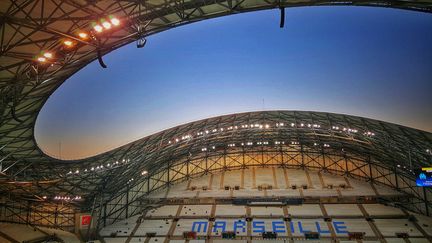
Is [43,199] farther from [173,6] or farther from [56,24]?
[173,6]

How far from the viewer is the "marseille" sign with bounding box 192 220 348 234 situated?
41459mm

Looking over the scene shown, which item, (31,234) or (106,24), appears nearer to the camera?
(106,24)

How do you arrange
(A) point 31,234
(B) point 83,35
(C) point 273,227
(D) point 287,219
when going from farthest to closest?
(D) point 287,219, (C) point 273,227, (A) point 31,234, (B) point 83,35

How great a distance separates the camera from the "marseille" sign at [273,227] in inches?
1632

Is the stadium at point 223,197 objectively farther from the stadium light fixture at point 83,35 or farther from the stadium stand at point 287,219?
the stadium light fixture at point 83,35

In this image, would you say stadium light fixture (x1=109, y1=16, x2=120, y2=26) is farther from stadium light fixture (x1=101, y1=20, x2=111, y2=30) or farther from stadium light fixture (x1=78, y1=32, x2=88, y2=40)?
stadium light fixture (x1=78, y1=32, x2=88, y2=40)

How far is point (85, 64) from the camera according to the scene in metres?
19.8

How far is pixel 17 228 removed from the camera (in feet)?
136

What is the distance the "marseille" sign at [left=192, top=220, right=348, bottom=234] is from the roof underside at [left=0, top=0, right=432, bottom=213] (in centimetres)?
1095

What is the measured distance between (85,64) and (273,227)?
32493 mm

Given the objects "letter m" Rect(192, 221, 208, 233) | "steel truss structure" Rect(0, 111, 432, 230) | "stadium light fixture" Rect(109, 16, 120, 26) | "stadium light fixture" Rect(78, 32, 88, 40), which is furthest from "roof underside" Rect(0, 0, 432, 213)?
"letter m" Rect(192, 221, 208, 233)

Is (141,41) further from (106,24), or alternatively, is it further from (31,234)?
(31,234)

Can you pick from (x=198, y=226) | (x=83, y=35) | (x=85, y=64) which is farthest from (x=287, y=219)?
(x=83, y=35)

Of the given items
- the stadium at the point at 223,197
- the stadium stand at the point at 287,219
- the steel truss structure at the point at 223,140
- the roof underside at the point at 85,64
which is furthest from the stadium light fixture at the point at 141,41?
the stadium stand at the point at 287,219
